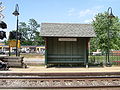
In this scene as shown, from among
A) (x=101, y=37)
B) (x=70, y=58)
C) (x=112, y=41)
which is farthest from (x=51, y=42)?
(x=112, y=41)

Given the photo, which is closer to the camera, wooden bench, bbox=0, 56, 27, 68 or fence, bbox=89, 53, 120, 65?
wooden bench, bbox=0, 56, 27, 68

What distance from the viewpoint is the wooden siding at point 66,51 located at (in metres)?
15.8

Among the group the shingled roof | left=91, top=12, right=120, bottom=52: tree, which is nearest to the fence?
the shingled roof

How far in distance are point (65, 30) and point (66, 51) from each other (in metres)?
2.14

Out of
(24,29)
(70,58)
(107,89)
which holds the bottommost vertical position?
(107,89)

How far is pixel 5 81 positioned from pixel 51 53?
8.08m

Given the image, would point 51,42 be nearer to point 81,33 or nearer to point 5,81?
point 81,33

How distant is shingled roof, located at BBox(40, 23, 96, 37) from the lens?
15443 mm

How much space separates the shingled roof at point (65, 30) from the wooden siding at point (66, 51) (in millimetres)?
703

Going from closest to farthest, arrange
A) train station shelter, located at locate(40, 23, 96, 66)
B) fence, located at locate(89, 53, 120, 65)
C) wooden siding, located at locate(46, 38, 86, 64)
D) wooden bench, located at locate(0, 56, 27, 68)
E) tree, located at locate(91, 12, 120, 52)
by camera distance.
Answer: wooden bench, located at locate(0, 56, 27, 68) → train station shelter, located at locate(40, 23, 96, 66) → wooden siding, located at locate(46, 38, 86, 64) → fence, located at locate(89, 53, 120, 65) → tree, located at locate(91, 12, 120, 52)

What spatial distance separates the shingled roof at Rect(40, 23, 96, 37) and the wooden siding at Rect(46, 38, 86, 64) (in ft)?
2.31

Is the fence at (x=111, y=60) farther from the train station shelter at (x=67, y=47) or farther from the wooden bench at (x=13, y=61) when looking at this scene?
the wooden bench at (x=13, y=61)

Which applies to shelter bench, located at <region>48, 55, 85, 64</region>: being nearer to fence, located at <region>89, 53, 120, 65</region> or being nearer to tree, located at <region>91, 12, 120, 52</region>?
fence, located at <region>89, 53, 120, 65</region>

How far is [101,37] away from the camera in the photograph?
32250 millimetres
